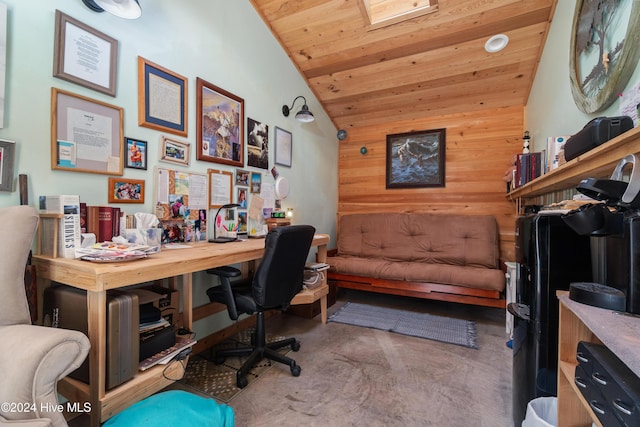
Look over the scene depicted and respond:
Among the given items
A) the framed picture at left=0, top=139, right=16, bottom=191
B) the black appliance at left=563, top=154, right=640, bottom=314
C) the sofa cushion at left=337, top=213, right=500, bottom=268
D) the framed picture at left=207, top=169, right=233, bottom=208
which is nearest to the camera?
the black appliance at left=563, top=154, right=640, bottom=314

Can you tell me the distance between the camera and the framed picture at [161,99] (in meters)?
1.75

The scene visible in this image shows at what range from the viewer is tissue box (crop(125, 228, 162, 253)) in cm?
155

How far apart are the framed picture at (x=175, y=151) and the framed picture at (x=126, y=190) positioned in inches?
9.5

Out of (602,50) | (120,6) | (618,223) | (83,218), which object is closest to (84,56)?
(120,6)

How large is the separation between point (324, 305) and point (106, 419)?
1.76 meters

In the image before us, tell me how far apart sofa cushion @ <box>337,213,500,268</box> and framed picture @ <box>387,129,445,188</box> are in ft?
1.50

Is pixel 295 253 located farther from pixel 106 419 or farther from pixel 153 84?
pixel 153 84

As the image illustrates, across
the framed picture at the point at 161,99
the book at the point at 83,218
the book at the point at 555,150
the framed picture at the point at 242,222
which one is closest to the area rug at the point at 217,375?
the framed picture at the point at 242,222

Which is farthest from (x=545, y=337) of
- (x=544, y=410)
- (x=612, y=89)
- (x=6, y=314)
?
(x=6, y=314)

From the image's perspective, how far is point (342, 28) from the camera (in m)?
2.65

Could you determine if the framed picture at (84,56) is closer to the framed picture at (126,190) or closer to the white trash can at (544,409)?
the framed picture at (126,190)

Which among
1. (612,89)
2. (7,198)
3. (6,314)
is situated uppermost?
(612,89)

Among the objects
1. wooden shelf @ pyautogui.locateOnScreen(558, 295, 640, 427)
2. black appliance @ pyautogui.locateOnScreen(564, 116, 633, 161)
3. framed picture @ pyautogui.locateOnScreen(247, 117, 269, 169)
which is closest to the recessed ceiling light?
black appliance @ pyautogui.locateOnScreen(564, 116, 633, 161)

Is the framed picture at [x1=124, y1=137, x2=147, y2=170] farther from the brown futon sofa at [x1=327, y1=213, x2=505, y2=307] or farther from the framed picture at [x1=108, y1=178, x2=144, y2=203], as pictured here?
Answer: the brown futon sofa at [x1=327, y1=213, x2=505, y2=307]
